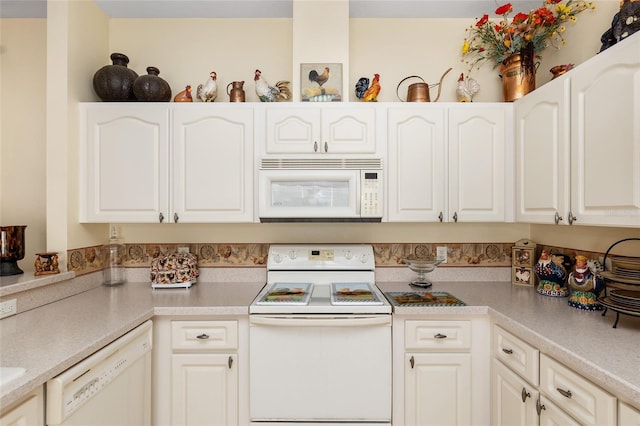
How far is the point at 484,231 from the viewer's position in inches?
93.1

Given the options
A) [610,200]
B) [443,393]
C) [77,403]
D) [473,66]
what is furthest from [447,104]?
[77,403]

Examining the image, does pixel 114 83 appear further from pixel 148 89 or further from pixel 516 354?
pixel 516 354

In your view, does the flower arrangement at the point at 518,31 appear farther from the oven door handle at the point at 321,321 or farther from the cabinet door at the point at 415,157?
the oven door handle at the point at 321,321

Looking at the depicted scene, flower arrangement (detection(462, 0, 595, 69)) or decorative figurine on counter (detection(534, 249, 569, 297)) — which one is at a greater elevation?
flower arrangement (detection(462, 0, 595, 69))

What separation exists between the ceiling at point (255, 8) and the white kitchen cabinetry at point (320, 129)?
81cm

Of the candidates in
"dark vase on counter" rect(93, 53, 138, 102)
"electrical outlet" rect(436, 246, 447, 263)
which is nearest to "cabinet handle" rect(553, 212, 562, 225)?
"electrical outlet" rect(436, 246, 447, 263)

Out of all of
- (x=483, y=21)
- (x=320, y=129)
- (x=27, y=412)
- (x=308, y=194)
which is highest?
(x=483, y=21)

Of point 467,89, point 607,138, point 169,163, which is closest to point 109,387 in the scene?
point 169,163

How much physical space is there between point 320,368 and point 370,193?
1.04 m

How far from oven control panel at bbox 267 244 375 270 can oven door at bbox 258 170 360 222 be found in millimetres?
328

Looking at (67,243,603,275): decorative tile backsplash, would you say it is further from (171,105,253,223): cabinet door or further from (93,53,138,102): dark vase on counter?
(93,53,138,102): dark vase on counter

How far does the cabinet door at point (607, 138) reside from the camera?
49.1 inches

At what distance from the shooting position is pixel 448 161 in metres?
2.03

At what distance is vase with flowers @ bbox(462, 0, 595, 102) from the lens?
6.40ft
